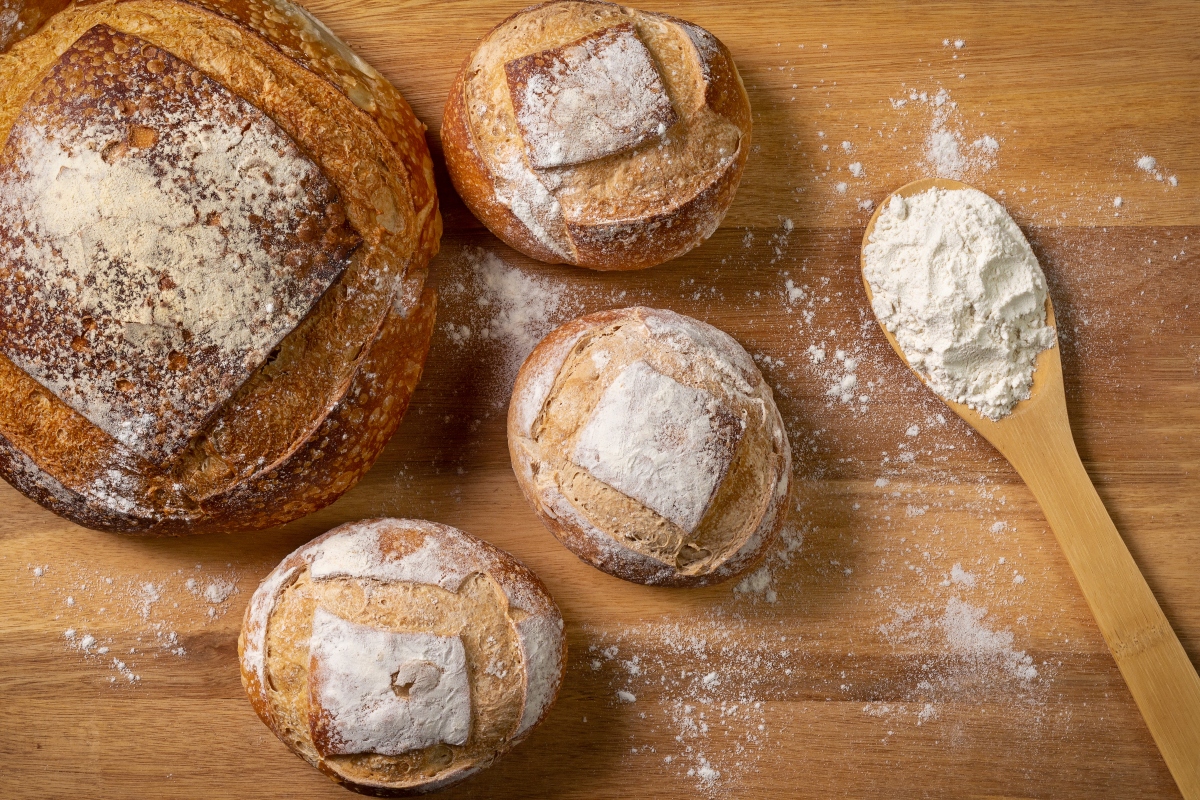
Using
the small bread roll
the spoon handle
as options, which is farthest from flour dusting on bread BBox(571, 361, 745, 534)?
the spoon handle

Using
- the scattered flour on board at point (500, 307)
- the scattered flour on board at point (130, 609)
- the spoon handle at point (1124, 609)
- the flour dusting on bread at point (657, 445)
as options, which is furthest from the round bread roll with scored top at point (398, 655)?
the spoon handle at point (1124, 609)

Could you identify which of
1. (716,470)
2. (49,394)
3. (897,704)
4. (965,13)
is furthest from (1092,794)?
(49,394)

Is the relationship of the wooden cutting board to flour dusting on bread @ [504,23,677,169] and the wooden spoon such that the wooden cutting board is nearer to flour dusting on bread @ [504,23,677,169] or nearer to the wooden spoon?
the wooden spoon

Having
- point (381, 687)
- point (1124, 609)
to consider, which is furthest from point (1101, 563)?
point (381, 687)

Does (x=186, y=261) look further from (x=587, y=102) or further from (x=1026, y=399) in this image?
(x=1026, y=399)

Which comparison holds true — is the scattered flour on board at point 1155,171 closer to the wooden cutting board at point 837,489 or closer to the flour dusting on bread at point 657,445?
the wooden cutting board at point 837,489
